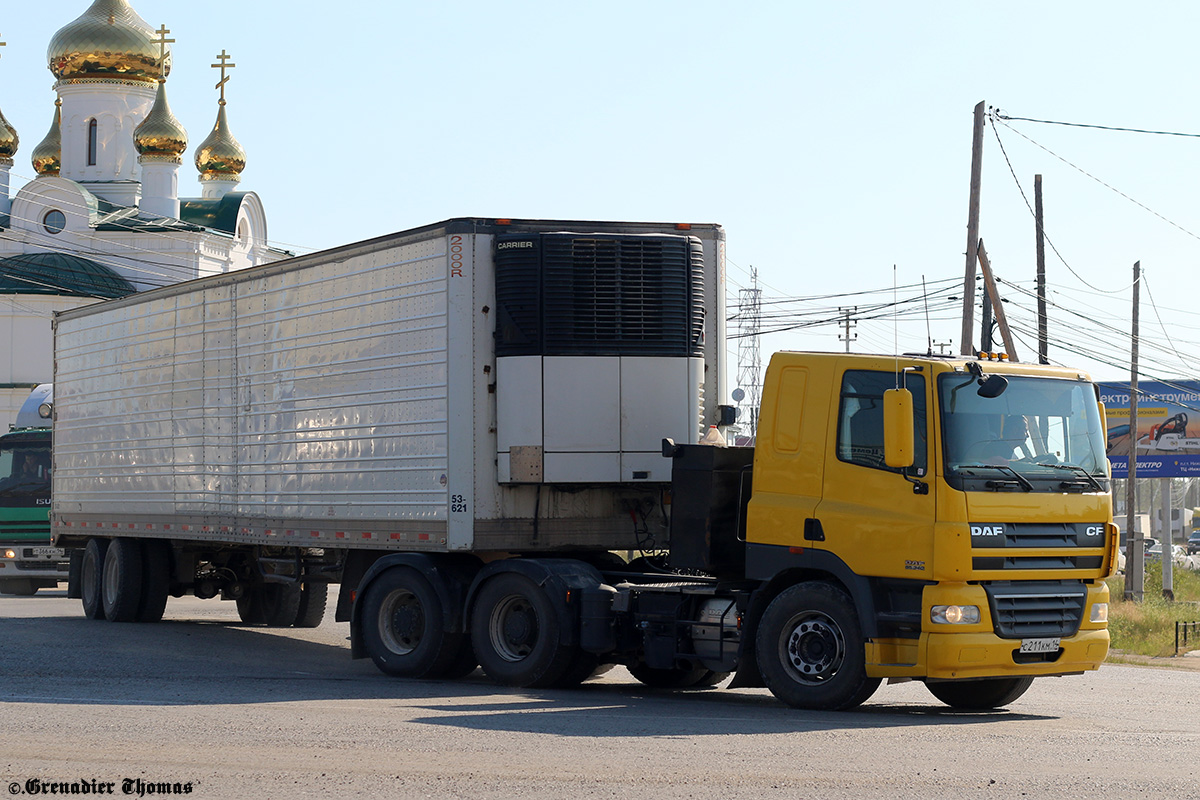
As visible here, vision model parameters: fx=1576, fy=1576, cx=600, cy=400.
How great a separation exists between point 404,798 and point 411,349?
6083 millimetres

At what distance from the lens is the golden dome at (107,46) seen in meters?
59.4

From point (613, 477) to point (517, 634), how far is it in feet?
4.88

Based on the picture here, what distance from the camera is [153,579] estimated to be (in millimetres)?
18781

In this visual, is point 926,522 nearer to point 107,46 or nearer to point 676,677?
point 676,677

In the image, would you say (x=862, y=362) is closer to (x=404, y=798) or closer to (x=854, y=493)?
(x=854, y=493)

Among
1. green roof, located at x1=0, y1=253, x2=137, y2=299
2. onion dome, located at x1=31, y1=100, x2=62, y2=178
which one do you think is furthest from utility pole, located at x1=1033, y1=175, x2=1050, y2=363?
onion dome, located at x1=31, y1=100, x2=62, y2=178

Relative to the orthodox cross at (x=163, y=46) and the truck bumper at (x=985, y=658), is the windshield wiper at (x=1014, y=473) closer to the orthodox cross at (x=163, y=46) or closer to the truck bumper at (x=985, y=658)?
the truck bumper at (x=985, y=658)

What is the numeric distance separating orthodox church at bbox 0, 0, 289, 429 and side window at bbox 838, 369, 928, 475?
46738 millimetres

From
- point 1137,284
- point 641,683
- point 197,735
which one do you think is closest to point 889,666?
point 641,683

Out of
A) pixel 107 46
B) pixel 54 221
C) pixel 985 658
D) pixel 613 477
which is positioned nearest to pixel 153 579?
pixel 613 477

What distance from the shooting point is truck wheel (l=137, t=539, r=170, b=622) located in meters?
18.8

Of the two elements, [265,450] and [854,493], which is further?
[265,450]

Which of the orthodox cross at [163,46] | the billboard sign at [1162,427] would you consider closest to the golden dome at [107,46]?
the orthodox cross at [163,46]

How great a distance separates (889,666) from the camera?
10695 millimetres
